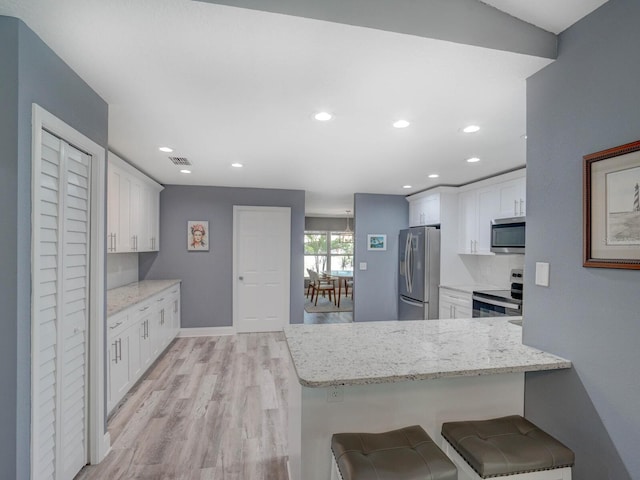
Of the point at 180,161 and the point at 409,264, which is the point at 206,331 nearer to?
the point at 180,161

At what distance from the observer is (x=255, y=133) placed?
104 inches

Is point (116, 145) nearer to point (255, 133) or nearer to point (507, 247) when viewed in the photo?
point (255, 133)

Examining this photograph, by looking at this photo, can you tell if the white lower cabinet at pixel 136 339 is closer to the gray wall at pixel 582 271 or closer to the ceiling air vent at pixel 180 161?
the ceiling air vent at pixel 180 161

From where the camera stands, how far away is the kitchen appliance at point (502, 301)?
10.3 ft

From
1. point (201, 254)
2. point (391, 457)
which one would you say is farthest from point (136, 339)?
point (391, 457)

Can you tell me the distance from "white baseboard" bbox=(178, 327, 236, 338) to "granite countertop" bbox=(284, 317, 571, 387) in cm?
340

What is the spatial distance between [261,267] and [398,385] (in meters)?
3.92

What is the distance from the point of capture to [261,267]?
207 inches

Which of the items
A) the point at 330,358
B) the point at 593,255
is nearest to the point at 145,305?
the point at 330,358

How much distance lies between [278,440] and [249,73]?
2449 millimetres

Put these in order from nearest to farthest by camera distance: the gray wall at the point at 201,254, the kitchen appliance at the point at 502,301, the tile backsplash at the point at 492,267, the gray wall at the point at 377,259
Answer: the kitchen appliance at the point at 502,301
the tile backsplash at the point at 492,267
the gray wall at the point at 201,254
the gray wall at the point at 377,259

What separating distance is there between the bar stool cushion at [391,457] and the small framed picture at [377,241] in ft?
14.2

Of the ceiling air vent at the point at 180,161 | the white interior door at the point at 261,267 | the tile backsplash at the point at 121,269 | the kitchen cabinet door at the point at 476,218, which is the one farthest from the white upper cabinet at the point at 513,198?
the tile backsplash at the point at 121,269

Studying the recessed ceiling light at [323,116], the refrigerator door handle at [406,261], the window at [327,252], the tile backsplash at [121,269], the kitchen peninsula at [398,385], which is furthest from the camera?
the window at [327,252]
